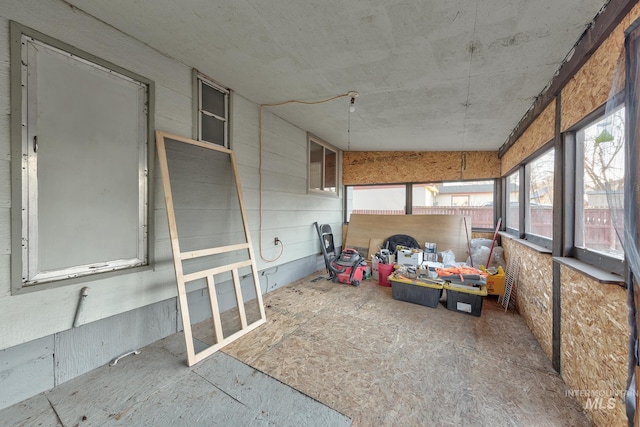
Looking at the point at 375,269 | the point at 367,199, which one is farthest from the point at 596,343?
the point at 367,199

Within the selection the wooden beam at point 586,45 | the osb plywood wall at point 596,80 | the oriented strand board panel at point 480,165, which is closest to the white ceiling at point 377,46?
the wooden beam at point 586,45

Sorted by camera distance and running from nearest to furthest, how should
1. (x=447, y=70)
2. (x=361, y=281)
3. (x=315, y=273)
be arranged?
(x=447, y=70) < (x=361, y=281) < (x=315, y=273)

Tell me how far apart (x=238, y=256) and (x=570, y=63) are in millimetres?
A: 3520

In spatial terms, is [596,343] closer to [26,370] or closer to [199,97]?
[26,370]

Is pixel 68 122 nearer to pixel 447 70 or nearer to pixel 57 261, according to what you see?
pixel 57 261

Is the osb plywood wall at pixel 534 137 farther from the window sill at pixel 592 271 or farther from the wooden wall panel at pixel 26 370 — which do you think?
the wooden wall panel at pixel 26 370

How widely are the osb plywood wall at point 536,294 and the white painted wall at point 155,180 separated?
3057 mm

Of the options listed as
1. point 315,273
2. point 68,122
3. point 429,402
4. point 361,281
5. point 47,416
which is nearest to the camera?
point 47,416

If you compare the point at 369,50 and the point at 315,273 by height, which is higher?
the point at 369,50

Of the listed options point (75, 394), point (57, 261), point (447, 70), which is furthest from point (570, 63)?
point (75, 394)

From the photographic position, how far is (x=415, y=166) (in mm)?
4926

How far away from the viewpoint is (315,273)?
454 cm

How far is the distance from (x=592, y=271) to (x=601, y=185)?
54cm

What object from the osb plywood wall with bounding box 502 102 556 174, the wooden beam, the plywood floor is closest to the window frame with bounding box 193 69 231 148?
the plywood floor
